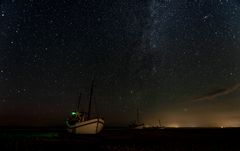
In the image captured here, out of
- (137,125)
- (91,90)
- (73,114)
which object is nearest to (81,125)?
(73,114)

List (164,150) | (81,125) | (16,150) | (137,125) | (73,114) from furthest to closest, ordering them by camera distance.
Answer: (137,125) < (73,114) < (81,125) < (164,150) < (16,150)

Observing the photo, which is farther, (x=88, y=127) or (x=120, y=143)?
(x=88, y=127)

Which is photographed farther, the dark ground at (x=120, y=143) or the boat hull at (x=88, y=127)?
the boat hull at (x=88, y=127)

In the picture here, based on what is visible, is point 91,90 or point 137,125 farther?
point 137,125

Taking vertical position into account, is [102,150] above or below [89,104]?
below

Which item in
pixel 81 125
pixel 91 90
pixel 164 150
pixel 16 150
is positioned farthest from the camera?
pixel 91 90

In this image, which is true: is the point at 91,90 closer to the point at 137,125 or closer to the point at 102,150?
the point at 102,150

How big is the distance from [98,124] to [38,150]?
3950cm

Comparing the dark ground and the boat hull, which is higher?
the boat hull

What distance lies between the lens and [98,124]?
2232 inches

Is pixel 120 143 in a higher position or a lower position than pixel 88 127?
lower

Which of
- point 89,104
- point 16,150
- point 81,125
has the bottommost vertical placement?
point 16,150

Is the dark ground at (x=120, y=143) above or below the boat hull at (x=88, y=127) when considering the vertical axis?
below

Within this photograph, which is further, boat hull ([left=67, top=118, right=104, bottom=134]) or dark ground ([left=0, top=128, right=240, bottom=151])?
boat hull ([left=67, top=118, right=104, bottom=134])
